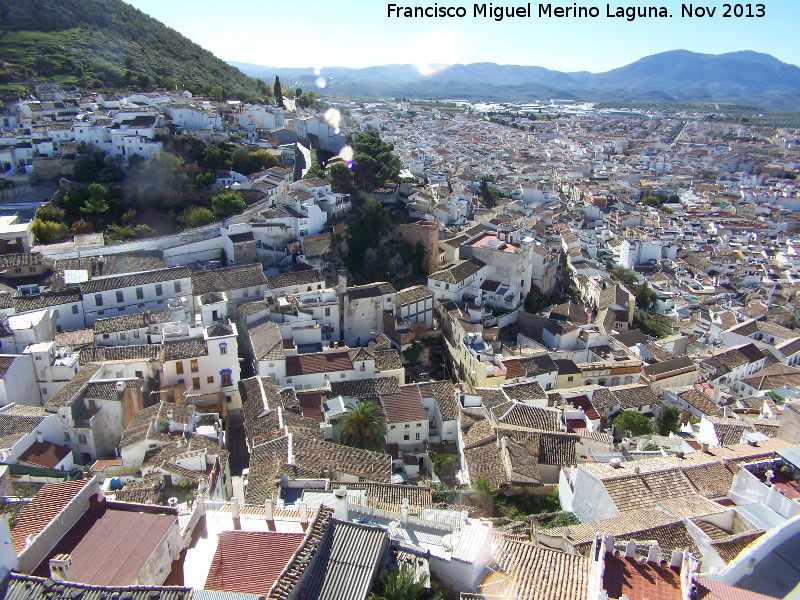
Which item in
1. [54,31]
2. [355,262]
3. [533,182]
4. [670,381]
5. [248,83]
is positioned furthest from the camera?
[248,83]

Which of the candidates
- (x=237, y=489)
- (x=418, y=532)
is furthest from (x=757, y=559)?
(x=237, y=489)

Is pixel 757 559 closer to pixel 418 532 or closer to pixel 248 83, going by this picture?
pixel 418 532

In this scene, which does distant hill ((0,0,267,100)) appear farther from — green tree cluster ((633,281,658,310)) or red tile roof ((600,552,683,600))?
red tile roof ((600,552,683,600))

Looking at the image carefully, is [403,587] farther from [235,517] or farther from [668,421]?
[668,421]

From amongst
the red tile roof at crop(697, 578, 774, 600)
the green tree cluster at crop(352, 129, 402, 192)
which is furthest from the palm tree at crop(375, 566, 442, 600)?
the green tree cluster at crop(352, 129, 402, 192)

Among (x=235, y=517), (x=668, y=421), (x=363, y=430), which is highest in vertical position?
(x=235, y=517)

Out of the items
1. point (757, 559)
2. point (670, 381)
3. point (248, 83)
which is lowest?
point (670, 381)

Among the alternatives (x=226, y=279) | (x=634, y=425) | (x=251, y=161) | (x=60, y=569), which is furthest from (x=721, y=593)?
(x=251, y=161)
